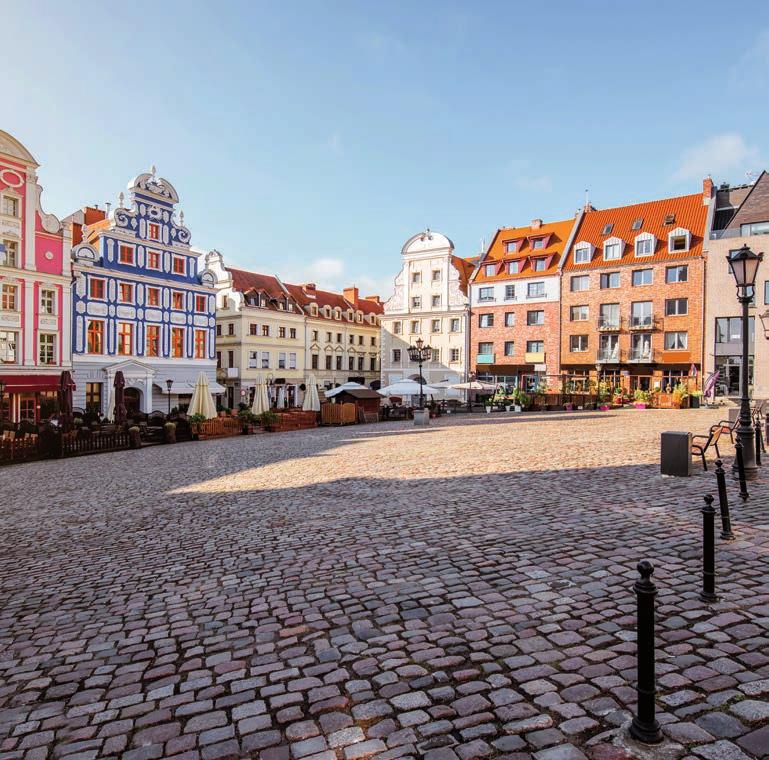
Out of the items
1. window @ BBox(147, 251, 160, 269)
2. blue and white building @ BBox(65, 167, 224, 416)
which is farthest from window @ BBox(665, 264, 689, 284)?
window @ BBox(147, 251, 160, 269)

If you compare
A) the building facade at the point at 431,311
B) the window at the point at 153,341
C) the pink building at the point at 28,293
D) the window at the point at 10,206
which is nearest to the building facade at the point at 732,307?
the building facade at the point at 431,311

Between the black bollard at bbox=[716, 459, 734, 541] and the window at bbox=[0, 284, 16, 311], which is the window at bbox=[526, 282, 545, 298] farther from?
the black bollard at bbox=[716, 459, 734, 541]

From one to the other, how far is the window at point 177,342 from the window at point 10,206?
11496 millimetres

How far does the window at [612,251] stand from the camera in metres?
44.6

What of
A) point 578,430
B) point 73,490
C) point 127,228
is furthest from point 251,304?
point 73,490

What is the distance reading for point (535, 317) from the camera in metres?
48.6

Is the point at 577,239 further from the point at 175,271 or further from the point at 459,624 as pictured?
the point at 459,624

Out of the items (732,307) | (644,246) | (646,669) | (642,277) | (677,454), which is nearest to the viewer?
(646,669)

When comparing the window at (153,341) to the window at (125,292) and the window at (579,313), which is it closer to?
the window at (125,292)

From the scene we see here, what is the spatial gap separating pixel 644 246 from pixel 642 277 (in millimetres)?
2471

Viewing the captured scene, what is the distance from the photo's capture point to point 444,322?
5262cm

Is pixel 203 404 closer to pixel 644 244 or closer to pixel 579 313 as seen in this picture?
pixel 579 313

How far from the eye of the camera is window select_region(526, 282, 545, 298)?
4819cm

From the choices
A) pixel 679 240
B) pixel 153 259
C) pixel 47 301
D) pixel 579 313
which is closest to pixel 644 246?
pixel 679 240
